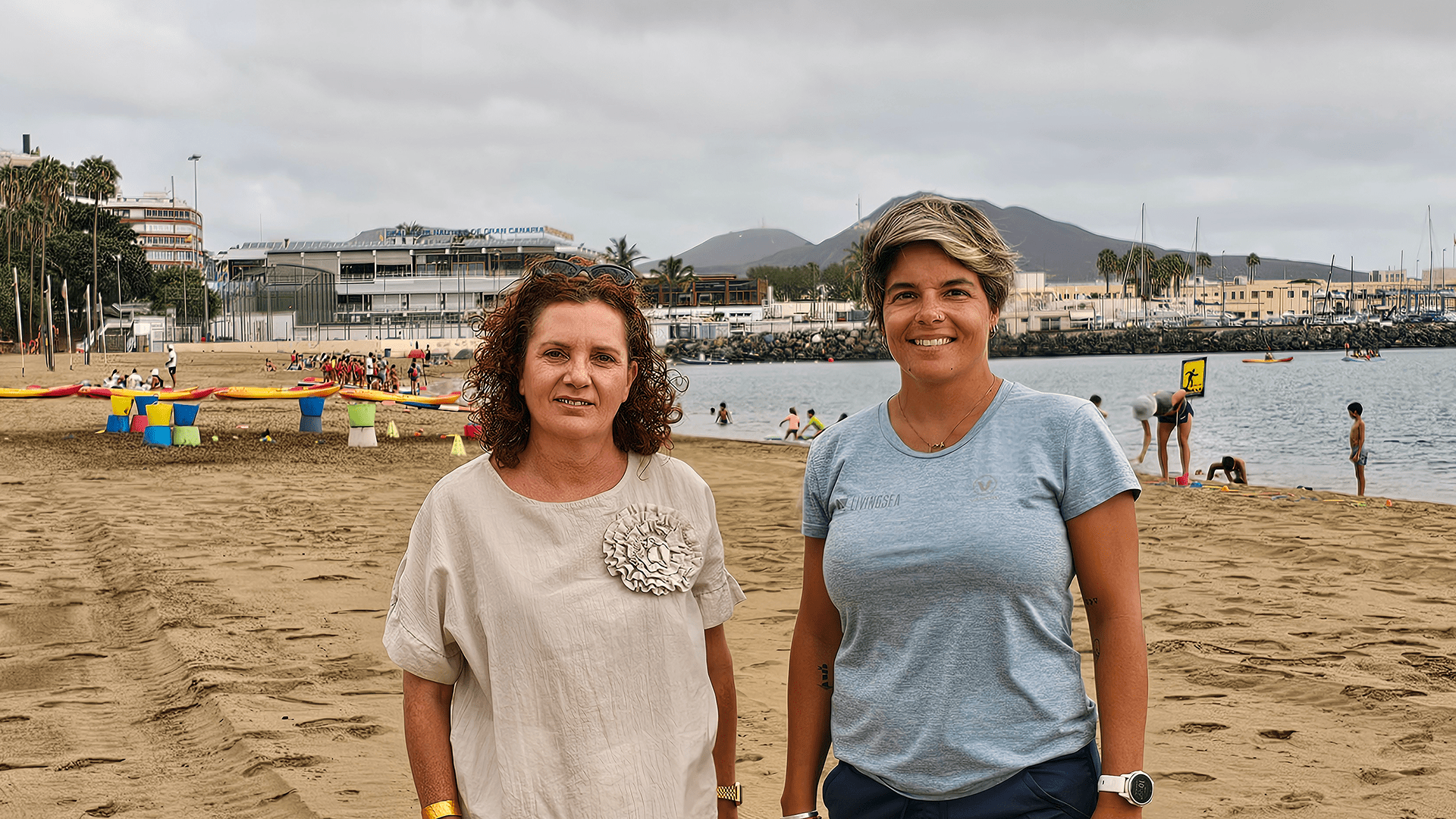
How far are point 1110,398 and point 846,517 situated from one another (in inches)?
1994

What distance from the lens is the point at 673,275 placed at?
403ft

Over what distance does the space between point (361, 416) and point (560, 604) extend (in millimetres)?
15588

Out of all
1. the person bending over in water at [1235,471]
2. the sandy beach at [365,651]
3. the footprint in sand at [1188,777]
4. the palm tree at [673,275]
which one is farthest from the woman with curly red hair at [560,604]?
the palm tree at [673,275]

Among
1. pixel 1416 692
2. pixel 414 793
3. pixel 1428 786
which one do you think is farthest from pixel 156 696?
pixel 1416 692

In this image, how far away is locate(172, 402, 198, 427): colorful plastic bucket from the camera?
1580 cm

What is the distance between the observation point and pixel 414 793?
3580 mm

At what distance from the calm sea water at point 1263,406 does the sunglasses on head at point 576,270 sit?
144 inches

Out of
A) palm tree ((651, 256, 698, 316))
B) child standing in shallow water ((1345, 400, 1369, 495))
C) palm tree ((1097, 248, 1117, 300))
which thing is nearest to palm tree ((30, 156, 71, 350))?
palm tree ((651, 256, 698, 316))

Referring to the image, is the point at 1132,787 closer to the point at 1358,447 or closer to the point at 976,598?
the point at 976,598

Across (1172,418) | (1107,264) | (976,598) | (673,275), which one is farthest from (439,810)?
(1107,264)

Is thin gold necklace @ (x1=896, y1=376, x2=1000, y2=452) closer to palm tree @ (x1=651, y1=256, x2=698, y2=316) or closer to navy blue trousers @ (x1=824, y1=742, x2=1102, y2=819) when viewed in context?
navy blue trousers @ (x1=824, y1=742, x2=1102, y2=819)

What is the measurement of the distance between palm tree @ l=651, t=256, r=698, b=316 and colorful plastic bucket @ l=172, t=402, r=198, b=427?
10344 centimetres

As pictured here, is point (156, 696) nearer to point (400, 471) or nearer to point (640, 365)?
point (640, 365)

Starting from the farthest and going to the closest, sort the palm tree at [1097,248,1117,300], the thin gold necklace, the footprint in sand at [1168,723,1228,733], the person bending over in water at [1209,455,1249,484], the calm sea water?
the palm tree at [1097,248,1117,300]
the calm sea water
the person bending over in water at [1209,455,1249,484]
the footprint in sand at [1168,723,1228,733]
the thin gold necklace
